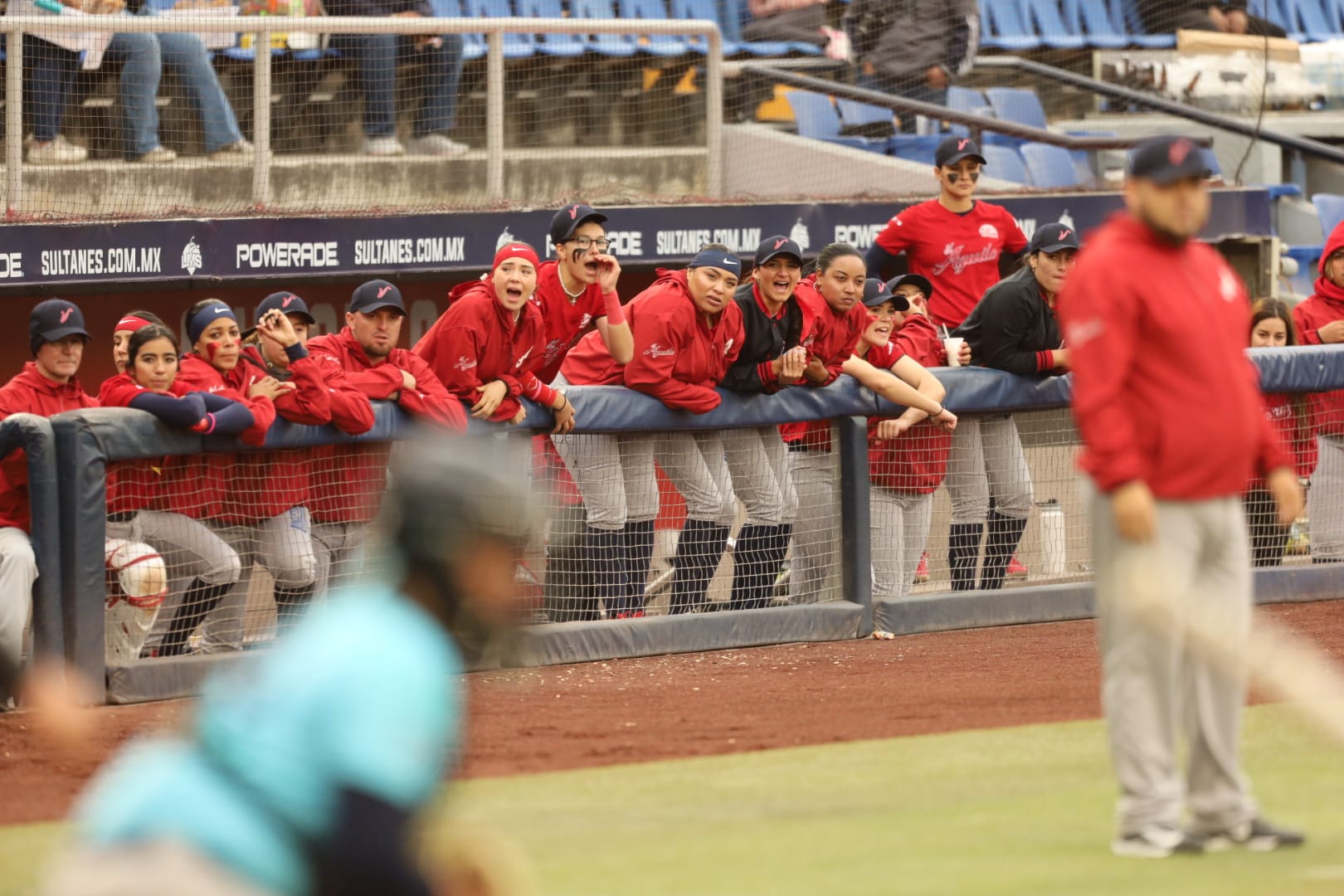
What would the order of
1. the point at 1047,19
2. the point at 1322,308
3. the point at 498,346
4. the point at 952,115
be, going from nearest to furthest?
1. the point at 498,346
2. the point at 1322,308
3. the point at 952,115
4. the point at 1047,19

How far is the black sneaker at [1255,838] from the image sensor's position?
5.13 meters

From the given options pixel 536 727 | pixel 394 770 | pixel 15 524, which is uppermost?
pixel 394 770

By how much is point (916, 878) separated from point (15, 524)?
4.36 m

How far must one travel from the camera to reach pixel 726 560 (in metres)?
9.30

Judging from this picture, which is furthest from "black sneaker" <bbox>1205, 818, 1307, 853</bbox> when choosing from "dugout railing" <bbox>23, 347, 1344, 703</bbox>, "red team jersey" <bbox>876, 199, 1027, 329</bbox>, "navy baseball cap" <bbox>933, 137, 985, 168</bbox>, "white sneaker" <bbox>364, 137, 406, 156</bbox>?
"white sneaker" <bbox>364, 137, 406, 156</bbox>

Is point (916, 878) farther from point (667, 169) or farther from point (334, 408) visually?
point (667, 169)

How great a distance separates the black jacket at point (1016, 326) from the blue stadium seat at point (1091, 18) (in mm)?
10852

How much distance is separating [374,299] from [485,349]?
54 centimetres

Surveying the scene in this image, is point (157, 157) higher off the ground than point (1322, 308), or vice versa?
point (157, 157)

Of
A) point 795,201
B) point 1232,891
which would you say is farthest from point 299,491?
point 795,201

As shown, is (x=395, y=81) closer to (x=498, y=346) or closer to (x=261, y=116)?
(x=261, y=116)

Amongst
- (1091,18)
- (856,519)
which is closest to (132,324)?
(856,519)

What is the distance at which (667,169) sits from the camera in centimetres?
1503

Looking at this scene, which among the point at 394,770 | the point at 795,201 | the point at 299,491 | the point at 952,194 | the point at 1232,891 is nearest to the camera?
the point at 394,770
